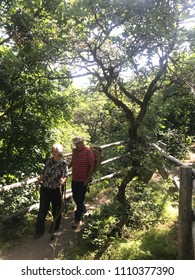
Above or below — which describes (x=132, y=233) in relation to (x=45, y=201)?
below

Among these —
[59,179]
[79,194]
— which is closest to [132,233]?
[79,194]

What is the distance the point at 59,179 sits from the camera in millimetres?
5320

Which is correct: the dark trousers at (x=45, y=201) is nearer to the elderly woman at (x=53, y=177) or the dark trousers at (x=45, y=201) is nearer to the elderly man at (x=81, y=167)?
the elderly woman at (x=53, y=177)

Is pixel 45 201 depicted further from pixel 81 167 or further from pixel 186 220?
pixel 186 220

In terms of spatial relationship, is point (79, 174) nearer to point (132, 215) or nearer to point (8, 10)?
point (132, 215)

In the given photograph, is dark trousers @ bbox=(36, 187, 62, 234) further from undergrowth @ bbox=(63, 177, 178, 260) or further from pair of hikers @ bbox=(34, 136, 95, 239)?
undergrowth @ bbox=(63, 177, 178, 260)

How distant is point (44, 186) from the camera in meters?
5.33

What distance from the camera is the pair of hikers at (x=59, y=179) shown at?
529cm

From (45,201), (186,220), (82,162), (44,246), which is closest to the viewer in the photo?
(186,220)

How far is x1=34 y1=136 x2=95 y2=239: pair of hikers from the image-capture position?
5285 millimetres

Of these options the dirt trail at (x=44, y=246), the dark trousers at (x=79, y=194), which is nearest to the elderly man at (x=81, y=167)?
the dark trousers at (x=79, y=194)

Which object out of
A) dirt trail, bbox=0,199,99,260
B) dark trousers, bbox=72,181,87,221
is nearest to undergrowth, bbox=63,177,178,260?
dirt trail, bbox=0,199,99,260

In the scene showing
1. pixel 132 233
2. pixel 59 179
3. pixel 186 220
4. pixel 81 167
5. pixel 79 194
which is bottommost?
pixel 132 233
